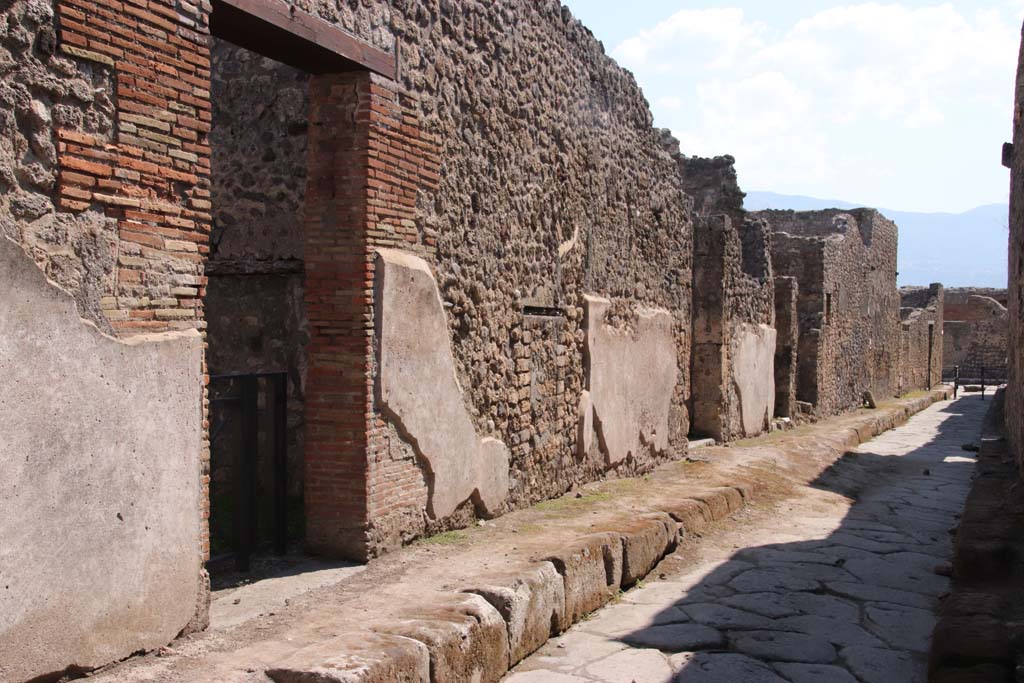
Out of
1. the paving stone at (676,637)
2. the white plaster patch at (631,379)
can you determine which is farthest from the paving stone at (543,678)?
the white plaster patch at (631,379)

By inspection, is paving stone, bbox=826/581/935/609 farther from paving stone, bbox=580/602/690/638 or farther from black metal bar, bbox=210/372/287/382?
black metal bar, bbox=210/372/287/382

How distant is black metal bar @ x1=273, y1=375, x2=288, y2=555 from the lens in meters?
4.87

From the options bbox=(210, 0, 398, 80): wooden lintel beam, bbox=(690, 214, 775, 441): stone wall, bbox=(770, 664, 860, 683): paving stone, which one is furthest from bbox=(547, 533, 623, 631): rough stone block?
bbox=(690, 214, 775, 441): stone wall

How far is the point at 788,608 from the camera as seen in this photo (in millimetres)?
4984

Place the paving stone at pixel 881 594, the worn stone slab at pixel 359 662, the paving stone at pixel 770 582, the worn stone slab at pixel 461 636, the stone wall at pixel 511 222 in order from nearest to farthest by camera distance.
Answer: the worn stone slab at pixel 359 662 < the worn stone slab at pixel 461 636 < the stone wall at pixel 511 222 < the paving stone at pixel 881 594 < the paving stone at pixel 770 582

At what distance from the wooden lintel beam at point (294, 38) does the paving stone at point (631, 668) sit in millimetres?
2981

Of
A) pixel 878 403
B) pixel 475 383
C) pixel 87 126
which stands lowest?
pixel 878 403

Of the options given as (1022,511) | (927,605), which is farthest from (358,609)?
(1022,511)

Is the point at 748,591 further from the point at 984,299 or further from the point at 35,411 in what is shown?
the point at 984,299

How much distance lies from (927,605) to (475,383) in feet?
8.88

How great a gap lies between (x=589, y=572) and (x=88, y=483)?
265cm

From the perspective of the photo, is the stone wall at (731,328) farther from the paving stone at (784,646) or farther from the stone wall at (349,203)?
the paving stone at (784,646)

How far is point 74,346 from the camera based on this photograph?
305 cm

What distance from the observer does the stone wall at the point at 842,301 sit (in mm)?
15312
